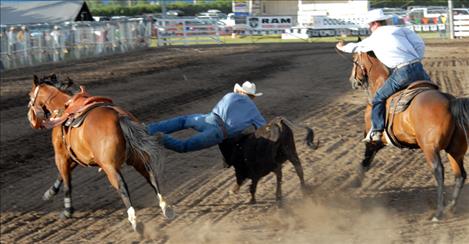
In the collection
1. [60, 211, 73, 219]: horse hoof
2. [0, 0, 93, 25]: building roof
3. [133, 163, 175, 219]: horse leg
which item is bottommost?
[60, 211, 73, 219]: horse hoof

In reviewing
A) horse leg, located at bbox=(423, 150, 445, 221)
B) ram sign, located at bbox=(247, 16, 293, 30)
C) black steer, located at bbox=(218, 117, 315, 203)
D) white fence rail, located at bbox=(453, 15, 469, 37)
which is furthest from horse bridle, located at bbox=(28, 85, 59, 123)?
ram sign, located at bbox=(247, 16, 293, 30)

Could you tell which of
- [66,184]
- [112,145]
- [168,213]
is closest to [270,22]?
[66,184]

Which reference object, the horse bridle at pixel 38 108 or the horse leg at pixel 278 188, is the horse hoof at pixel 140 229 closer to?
the horse leg at pixel 278 188

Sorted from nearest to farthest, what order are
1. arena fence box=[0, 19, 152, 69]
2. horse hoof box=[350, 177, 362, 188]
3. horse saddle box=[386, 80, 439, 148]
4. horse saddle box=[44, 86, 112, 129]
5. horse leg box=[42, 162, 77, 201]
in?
horse saddle box=[44, 86, 112, 129] → horse saddle box=[386, 80, 439, 148] → horse leg box=[42, 162, 77, 201] → horse hoof box=[350, 177, 362, 188] → arena fence box=[0, 19, 152, 69]

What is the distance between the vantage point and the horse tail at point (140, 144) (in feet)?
28.6

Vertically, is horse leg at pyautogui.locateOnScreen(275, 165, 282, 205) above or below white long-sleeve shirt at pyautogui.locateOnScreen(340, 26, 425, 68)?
below

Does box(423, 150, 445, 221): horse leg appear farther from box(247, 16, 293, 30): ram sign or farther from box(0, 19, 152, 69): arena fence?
box(247, 16, 293, 30): ram sign

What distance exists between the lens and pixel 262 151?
379 inches

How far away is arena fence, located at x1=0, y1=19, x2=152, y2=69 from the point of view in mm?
29750

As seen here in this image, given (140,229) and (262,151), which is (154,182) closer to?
(140,229)

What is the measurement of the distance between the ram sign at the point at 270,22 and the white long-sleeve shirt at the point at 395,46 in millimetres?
36204

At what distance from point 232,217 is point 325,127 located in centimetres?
603

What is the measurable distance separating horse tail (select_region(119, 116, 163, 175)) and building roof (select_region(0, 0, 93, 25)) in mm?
38939

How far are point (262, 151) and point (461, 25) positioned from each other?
26.4 m
